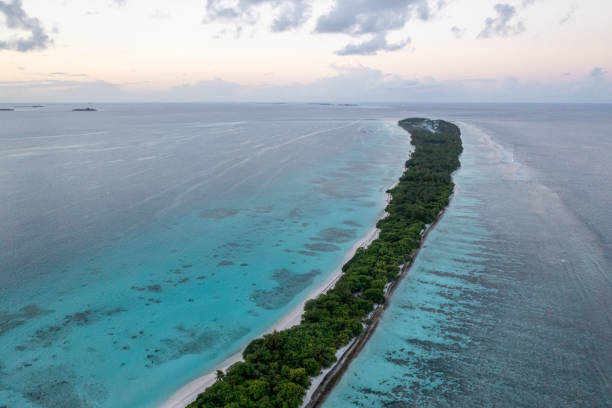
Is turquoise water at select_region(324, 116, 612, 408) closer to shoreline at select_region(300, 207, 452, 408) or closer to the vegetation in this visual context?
shoreline at select_region(300, 207, 452, 408)

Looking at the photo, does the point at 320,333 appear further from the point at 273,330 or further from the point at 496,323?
the point at 496,323

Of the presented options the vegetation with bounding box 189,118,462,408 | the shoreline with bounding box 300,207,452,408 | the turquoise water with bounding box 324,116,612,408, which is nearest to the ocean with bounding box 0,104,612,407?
the turquoise water with bounding box 324,116,612,408

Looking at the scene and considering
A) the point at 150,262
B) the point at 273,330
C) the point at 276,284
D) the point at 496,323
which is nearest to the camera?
the point at 273,330

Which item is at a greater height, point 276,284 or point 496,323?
point 496,323

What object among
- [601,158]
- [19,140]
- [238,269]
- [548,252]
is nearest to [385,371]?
[238,269]

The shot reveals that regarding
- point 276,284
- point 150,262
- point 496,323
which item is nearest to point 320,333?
point 276,284

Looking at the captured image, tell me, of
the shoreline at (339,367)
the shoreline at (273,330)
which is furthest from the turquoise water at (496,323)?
the shoreline at (273,330)

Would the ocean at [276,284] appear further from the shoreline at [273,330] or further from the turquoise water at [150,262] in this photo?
the shoreline at [273,330]
